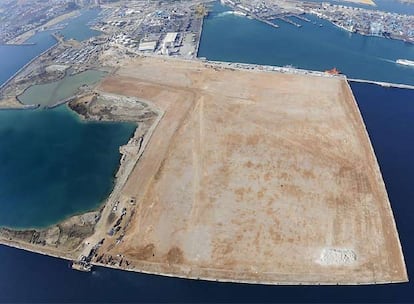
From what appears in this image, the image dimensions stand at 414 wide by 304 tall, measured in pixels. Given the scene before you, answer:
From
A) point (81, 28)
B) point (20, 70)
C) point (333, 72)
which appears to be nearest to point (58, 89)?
point (20, 70)

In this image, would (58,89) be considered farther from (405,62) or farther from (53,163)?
(405,62)

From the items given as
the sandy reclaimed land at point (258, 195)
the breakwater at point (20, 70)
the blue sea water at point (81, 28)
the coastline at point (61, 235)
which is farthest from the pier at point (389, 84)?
the breakwater at point (20, 70)

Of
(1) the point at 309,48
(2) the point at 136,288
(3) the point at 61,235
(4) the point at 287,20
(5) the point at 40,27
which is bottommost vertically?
(2) the point at 136,288

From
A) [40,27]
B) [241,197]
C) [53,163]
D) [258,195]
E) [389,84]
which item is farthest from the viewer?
[40,27]

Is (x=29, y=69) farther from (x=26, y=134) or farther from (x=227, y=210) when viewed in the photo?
(x=227, y=210)

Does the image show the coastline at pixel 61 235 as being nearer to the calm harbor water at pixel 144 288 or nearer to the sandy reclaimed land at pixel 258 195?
the calm harbor water at pixel 144 288

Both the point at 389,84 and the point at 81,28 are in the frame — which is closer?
the point at 389,84

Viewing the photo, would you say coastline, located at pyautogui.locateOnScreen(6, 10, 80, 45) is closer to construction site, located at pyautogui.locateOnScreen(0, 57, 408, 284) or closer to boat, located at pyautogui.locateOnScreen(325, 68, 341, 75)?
construction site, located at pyautogui.locateOnScreen(0, 57, 408, 284)
